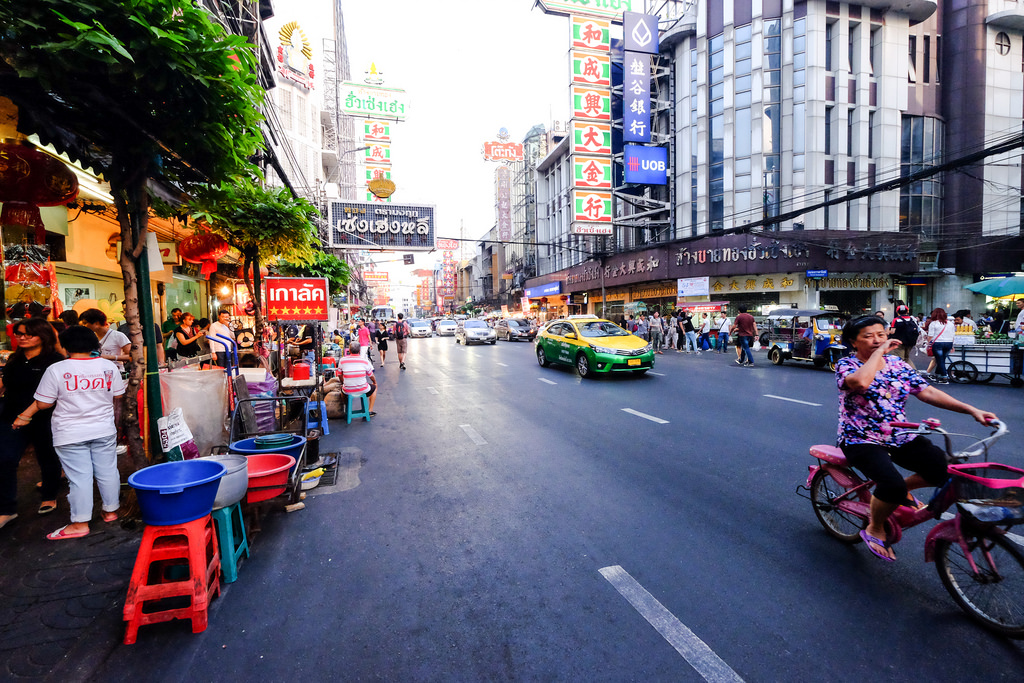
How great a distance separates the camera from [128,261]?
4430mm

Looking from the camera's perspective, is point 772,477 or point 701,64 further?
point 701,64

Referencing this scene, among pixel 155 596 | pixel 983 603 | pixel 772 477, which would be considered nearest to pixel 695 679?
pixel 983 603

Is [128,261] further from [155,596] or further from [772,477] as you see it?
[772,477]

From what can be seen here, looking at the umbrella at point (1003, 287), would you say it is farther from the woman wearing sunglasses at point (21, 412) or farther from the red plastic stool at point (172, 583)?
the woman wearing sunglasses at point (21, 412)

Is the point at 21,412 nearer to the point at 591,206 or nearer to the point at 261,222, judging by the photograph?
the point at 261,222

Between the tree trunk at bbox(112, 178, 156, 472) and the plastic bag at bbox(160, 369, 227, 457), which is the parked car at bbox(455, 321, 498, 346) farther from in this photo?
the tree trunk at bbox(112, 178, 156, 472)

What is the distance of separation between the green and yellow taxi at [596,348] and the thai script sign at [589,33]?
2032 cm

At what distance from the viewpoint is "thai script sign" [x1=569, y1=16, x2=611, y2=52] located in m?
27.0

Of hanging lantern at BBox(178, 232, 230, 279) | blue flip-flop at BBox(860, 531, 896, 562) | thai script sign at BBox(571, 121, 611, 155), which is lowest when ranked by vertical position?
blue flip-flop at BBox(860, 531, 896, 562)

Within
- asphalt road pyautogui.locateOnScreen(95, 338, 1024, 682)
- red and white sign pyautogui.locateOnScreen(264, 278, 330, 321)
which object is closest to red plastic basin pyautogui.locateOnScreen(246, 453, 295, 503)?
asphalt road pyautogui.locateOnScreen(95, 338, 1024, 682)

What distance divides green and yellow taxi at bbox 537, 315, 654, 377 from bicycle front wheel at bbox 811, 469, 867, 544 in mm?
8235

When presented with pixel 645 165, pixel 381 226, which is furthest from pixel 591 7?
pixel 381 226

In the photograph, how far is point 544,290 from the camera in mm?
48188

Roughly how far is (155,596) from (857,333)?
4.68 metres
